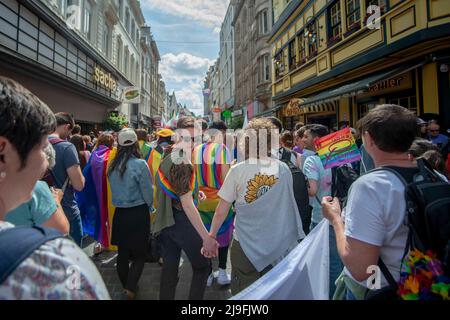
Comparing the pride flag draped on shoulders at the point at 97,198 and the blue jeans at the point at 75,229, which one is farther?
the pride flag draped on shoulders at the point at 97,198

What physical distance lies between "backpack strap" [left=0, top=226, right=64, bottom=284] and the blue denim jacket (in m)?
2.40

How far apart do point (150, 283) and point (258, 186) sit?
7.13 feet

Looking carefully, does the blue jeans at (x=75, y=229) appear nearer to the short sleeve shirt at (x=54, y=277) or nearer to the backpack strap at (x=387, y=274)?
the short sleeve shirt at (x=54, y=277)

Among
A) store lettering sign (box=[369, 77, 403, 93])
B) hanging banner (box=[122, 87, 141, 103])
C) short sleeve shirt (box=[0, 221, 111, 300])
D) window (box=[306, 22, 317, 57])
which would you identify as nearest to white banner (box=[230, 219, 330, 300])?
short sleeve shirt (box=[0, 221, 111, 300])

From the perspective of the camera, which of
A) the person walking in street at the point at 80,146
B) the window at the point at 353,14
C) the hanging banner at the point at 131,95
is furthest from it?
the hanging banner at the point at 131,95

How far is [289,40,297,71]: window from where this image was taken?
14392 millimetres

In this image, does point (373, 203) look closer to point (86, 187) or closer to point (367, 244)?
point (367, 244)

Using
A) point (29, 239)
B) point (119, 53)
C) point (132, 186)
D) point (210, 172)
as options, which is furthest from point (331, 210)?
point (119, 53)

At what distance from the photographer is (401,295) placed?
49.1 inches

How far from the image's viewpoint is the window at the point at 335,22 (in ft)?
33.7

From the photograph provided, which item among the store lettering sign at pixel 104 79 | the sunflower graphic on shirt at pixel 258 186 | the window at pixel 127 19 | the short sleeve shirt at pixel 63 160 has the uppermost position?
the window at pixel 127 19

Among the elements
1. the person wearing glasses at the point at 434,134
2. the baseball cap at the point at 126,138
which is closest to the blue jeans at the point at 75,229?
the baseball cap at the point at 126,138

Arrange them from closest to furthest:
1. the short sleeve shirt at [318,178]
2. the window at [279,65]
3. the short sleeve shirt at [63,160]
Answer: the short sleeve shirt at [63,160]
the short sleeve shirt at [318,178]
the window at [279,65]

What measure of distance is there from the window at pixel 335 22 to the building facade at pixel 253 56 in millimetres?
6630
